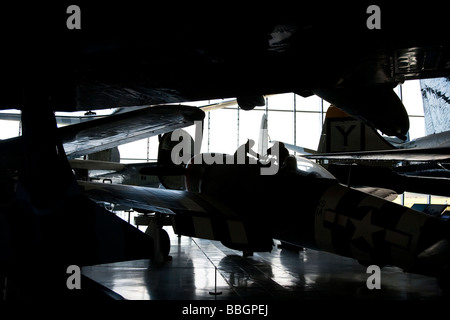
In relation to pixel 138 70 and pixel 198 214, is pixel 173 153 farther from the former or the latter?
pixel 138 70

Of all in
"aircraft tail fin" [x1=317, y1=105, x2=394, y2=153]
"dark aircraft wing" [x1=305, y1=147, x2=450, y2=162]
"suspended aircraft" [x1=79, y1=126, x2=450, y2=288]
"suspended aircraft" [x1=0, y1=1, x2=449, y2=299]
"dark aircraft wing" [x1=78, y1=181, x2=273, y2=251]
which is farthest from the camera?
"aircraft tail fin" [x1=317, y1=105, x2=394, y2=153]

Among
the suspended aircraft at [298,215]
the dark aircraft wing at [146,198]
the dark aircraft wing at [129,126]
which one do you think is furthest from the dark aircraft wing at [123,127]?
the suspended aircraft at [298,215]

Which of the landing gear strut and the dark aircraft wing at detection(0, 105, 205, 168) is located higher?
the dark aircraft wing at detection(0, 105, 205, 168)

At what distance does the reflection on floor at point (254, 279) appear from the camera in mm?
4801

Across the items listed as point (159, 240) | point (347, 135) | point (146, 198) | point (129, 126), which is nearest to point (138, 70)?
point (129, 126)

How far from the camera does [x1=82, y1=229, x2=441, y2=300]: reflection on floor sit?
15.8ft

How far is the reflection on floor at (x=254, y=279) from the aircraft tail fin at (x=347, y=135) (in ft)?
8.50

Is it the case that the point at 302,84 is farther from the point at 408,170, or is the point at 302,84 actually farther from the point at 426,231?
the point at 408,170

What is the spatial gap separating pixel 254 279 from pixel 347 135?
15.1 feet

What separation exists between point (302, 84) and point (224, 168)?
9.42 ft

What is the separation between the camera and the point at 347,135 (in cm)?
886

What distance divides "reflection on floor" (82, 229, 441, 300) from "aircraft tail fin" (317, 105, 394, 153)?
2.59 meters

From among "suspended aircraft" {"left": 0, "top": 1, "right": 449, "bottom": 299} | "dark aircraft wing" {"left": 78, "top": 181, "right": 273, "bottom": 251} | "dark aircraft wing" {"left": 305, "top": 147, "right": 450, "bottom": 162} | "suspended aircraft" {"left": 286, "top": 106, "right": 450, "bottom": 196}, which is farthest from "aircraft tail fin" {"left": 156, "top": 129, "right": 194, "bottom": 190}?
"dark aircraft wing" {"left": 305, "top": 147, "right": 450, "bottom": 162}

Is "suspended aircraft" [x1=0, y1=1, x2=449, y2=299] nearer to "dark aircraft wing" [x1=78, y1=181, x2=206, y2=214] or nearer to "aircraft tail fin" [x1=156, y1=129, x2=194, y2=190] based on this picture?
"dark aircraft wing" [x1=78, y1=181, x2=206, y2=214]
